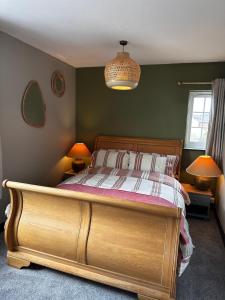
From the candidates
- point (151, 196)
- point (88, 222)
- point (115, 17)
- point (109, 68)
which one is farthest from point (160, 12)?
point (88, 222)

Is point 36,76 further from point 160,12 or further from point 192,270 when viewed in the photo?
point 192,270

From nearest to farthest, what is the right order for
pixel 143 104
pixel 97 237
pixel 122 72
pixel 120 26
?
pixel 97 237
pixel 120 26
pixel 122 72
pixel 143 104

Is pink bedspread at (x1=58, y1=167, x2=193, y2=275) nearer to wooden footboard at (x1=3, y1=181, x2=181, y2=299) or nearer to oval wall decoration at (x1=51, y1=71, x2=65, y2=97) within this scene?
wooden footboard at (x1=3, y1=181, x2=181, y2=299)

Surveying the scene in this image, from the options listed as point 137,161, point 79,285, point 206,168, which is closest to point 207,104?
point 206,168

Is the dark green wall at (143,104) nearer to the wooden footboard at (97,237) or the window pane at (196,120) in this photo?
the window pane at (196,120)

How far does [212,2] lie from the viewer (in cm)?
163

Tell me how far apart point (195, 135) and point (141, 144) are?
34.1 inches

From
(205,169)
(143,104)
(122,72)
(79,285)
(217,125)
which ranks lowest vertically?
(79,285)

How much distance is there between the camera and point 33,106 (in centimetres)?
288

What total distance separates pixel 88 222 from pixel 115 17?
178 centimetres

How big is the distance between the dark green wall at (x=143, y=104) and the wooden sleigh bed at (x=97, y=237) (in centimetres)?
214

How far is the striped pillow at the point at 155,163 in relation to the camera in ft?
10.2

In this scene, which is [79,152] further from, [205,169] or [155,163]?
[205,169]

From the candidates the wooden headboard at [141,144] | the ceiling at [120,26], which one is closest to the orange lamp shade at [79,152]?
the wooden headboard at [141,144]
